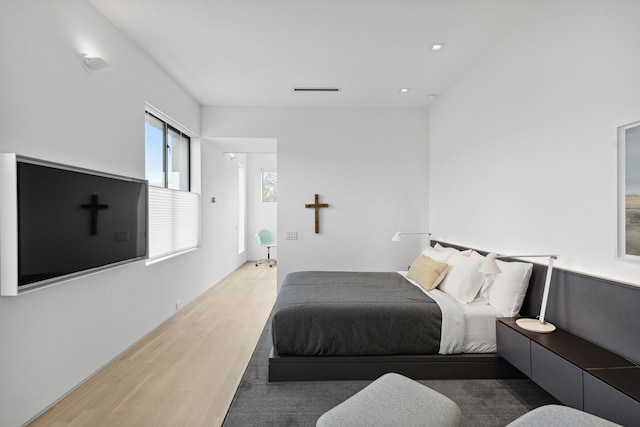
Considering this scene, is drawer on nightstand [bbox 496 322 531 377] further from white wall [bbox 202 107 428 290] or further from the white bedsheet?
white wall [bbox 202 107 428 290]

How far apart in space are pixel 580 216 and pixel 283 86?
10.8ft

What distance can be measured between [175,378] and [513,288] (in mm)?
2714

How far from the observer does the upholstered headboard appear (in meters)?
1.77

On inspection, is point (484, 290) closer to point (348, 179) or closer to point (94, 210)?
point (348, 179)

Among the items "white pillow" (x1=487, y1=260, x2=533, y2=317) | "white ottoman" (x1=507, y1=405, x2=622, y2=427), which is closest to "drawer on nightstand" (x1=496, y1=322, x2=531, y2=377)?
"white pillow" (x1=487, y1=260, x2=533, y2=317)

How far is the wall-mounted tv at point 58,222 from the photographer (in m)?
1.81

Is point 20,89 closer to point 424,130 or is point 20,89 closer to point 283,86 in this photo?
point 283,86

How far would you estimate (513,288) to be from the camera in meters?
2.53

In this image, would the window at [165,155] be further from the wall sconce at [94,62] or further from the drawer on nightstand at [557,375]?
the drawer on nightstand at [557,375]

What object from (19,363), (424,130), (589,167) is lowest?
(19,363)

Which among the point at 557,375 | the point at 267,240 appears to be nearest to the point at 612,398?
the point at 557,375

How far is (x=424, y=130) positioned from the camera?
495 centimetres

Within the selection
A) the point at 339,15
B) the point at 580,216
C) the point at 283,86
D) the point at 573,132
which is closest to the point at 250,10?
the point at 339,15

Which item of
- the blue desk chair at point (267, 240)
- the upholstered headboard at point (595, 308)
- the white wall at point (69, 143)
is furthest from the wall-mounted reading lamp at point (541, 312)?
the blue desk chair at point (267, 240)
